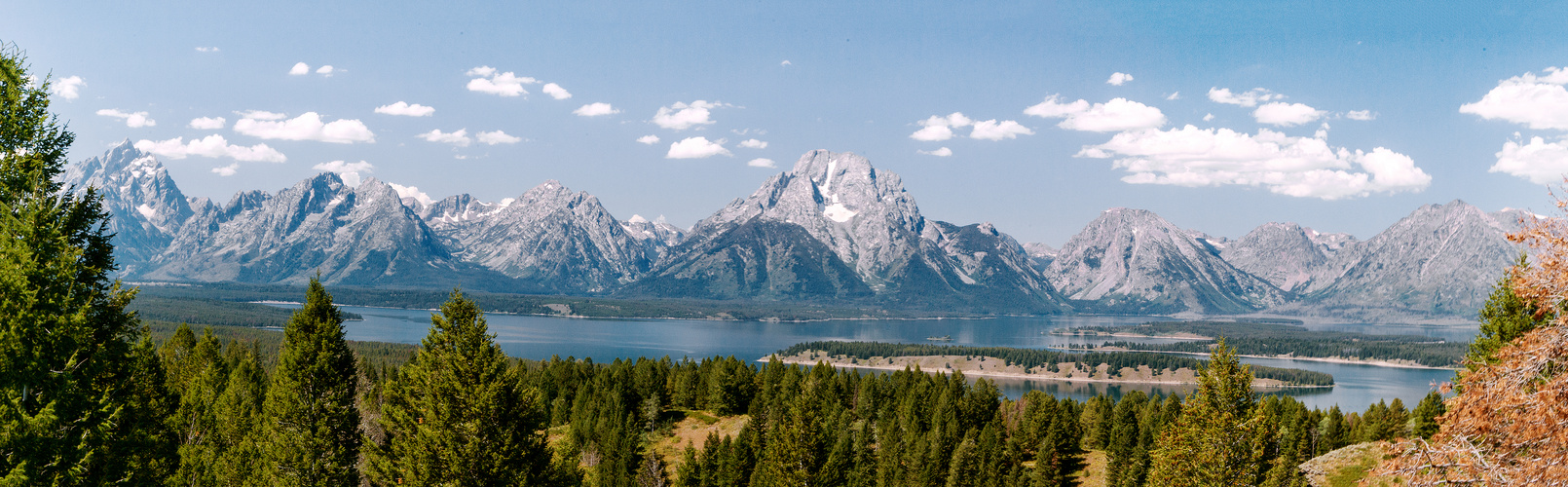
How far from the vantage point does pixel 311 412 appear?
97.8ft

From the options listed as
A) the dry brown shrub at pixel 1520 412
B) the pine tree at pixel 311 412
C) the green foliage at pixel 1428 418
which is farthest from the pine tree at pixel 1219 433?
the green foliage at pixel 1428 418

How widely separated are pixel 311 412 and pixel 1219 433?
108 feet

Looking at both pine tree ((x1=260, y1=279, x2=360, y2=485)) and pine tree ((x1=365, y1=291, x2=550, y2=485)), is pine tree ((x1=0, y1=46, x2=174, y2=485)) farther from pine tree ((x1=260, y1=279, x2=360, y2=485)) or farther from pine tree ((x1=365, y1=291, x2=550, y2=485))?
pine tree ((x1=260, y1=279, x2=360, y2=485))

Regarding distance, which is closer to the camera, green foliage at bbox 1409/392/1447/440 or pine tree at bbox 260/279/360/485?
pine tree at bbox 260/279/360/485

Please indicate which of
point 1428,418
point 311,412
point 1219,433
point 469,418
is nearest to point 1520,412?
point 1219,433

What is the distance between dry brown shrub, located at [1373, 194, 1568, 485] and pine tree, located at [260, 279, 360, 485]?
98.6ft

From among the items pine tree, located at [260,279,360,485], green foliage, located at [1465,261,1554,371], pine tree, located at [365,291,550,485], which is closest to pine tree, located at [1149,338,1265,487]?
green foliage, located at [1465,261,1554,371]

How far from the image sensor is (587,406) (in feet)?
308

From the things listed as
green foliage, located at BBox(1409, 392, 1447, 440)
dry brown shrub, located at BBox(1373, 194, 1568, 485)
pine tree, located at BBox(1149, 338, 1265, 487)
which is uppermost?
dry brown shrub, located at BBox(1373, 194, 1568, 485)

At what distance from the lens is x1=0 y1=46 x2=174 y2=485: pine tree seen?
17.4m

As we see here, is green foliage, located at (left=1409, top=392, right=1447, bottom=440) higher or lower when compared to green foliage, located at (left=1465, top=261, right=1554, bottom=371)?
lower

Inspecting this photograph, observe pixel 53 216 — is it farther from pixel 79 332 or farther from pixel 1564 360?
pixel 1564 360

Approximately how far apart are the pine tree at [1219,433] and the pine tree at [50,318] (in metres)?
33.8

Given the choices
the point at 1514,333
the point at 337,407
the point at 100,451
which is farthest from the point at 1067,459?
the point at 100,451
